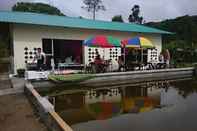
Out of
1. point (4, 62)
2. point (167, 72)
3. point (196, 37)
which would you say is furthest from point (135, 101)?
point (196, 37)

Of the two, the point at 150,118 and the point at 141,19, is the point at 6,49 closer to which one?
the point at 150,118

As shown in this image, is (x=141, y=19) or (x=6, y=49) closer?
(x=6, y=49)

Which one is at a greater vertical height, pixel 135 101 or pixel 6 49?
pixel 6 49

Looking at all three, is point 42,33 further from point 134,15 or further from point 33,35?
point 134,15

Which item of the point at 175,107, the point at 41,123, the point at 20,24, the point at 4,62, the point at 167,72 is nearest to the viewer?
the point at 41,123

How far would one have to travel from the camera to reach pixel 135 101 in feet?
32.5

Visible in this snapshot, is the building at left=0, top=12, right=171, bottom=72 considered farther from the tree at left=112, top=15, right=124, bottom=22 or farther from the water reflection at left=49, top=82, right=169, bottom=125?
the tree at left=112, top=15, right=124, bottom=22

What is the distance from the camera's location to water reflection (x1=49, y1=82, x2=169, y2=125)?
802cm

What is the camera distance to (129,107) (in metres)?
8.93

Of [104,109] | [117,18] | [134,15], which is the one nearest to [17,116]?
[104,109]

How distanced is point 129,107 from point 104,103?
1112 millimetres

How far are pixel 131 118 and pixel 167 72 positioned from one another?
8916 millimetres

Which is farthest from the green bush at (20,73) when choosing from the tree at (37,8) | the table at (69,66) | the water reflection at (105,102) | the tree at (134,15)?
the tree at (134,15)

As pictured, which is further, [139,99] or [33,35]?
[33,35]
